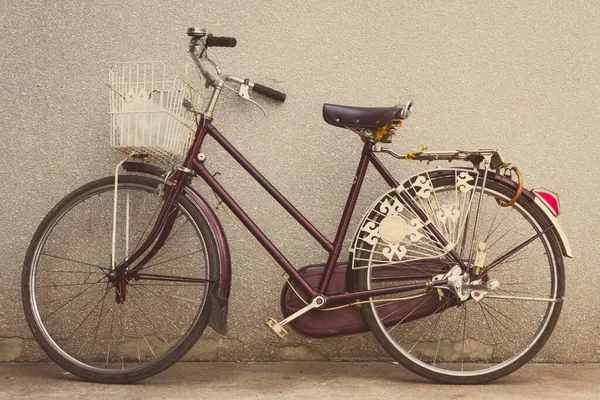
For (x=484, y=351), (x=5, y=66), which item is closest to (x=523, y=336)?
(x=484, y=351)

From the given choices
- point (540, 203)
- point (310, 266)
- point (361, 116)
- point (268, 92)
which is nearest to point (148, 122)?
point (268, 92)

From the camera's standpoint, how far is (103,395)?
3.79 meters

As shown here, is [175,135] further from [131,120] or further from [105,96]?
[105,96]

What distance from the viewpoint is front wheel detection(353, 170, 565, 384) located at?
3.95 m

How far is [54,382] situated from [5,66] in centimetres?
176

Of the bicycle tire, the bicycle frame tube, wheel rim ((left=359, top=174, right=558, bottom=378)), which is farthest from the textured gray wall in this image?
the bicycle frame tube

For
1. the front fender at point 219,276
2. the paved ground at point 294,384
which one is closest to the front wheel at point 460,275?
the paved ground at point 294,384

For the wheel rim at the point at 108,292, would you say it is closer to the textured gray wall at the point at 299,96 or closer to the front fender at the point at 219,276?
the textured gray wall at the point at 299,96

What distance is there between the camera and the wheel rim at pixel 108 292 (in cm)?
439

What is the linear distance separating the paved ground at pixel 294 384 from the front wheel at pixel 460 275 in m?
0.15

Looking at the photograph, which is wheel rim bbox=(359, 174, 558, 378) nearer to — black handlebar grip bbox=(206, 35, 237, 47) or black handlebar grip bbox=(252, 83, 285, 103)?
black handlebar grip bbox=(252, 83, 285, 103)

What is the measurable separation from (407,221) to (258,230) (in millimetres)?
764

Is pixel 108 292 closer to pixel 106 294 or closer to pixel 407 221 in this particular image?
pixel 106 294

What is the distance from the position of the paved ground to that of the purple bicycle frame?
0.46 m
